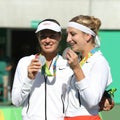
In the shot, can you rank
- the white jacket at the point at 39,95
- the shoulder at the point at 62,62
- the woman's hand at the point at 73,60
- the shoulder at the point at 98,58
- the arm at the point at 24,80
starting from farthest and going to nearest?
the shoulder at the point at 62,62 → the white jacket at the point at 39,95 → the arm at the point at 24,80 → the shoulder at the point at 98,58 → the woman's hand at the point at 73,60

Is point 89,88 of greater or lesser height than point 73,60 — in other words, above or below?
below

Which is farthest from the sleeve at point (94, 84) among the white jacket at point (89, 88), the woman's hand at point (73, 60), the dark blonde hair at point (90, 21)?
the dark blonde hair at point (90, 21)

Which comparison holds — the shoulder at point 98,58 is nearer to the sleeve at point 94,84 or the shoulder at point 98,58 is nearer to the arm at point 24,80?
the sleeve at point 94,84

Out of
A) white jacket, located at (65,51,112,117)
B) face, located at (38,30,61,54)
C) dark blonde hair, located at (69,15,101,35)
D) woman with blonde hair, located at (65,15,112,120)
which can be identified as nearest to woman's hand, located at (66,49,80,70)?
woman with blonde hair, located at (65,15,112,120)

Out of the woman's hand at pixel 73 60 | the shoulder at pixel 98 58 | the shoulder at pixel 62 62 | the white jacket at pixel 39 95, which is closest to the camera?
the woman's hand at pixel 73 60

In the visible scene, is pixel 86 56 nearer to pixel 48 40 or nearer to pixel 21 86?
pixel 48 40

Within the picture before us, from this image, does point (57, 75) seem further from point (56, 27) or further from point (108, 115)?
point (108, 115)

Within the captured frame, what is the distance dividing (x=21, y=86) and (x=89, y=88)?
0.56 m

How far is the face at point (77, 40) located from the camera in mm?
2785

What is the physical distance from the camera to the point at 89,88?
8.65 ft

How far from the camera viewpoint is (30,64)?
114 inches

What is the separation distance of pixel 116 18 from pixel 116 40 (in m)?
0.52

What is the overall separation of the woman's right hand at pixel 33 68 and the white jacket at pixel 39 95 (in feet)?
0.24

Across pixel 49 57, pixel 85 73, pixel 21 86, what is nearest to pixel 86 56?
pixel 85 73
